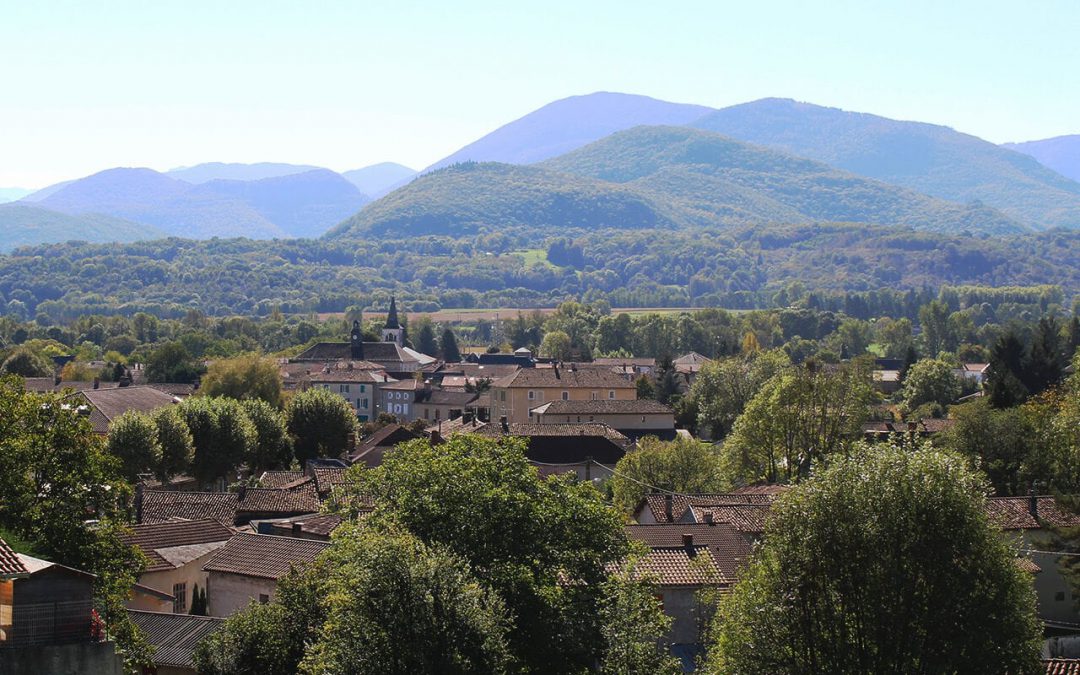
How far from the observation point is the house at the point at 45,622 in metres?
14.9

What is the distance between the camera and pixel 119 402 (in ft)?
235

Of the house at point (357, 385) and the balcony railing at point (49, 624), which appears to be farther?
the house at point (357, 385)

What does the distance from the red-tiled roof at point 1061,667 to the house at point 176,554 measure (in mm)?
18649

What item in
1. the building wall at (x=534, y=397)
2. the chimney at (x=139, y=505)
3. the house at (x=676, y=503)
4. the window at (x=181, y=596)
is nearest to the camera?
the window at (x=181, y=596)

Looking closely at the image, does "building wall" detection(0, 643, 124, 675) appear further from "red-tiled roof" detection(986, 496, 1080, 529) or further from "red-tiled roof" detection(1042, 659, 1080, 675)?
"red-tiled roof" detection(986, 496, 1080, 529)

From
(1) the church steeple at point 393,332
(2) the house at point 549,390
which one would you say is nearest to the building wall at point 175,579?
(2) the house at point 549,390

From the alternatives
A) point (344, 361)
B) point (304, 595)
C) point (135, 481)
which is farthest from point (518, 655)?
point (344, 361)

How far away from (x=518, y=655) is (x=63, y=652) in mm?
9347

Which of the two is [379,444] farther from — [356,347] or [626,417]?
[356,347]

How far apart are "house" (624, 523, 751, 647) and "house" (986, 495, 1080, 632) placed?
728 cm

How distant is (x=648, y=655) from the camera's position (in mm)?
23906

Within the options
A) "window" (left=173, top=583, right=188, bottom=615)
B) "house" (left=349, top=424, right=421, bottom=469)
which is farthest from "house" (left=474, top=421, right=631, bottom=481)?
"window" (left=173, top=583, right=188, bottom=615)

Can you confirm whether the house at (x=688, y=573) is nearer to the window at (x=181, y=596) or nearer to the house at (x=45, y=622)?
the window at (x=181, y=596)

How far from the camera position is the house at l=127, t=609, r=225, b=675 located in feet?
89.2
